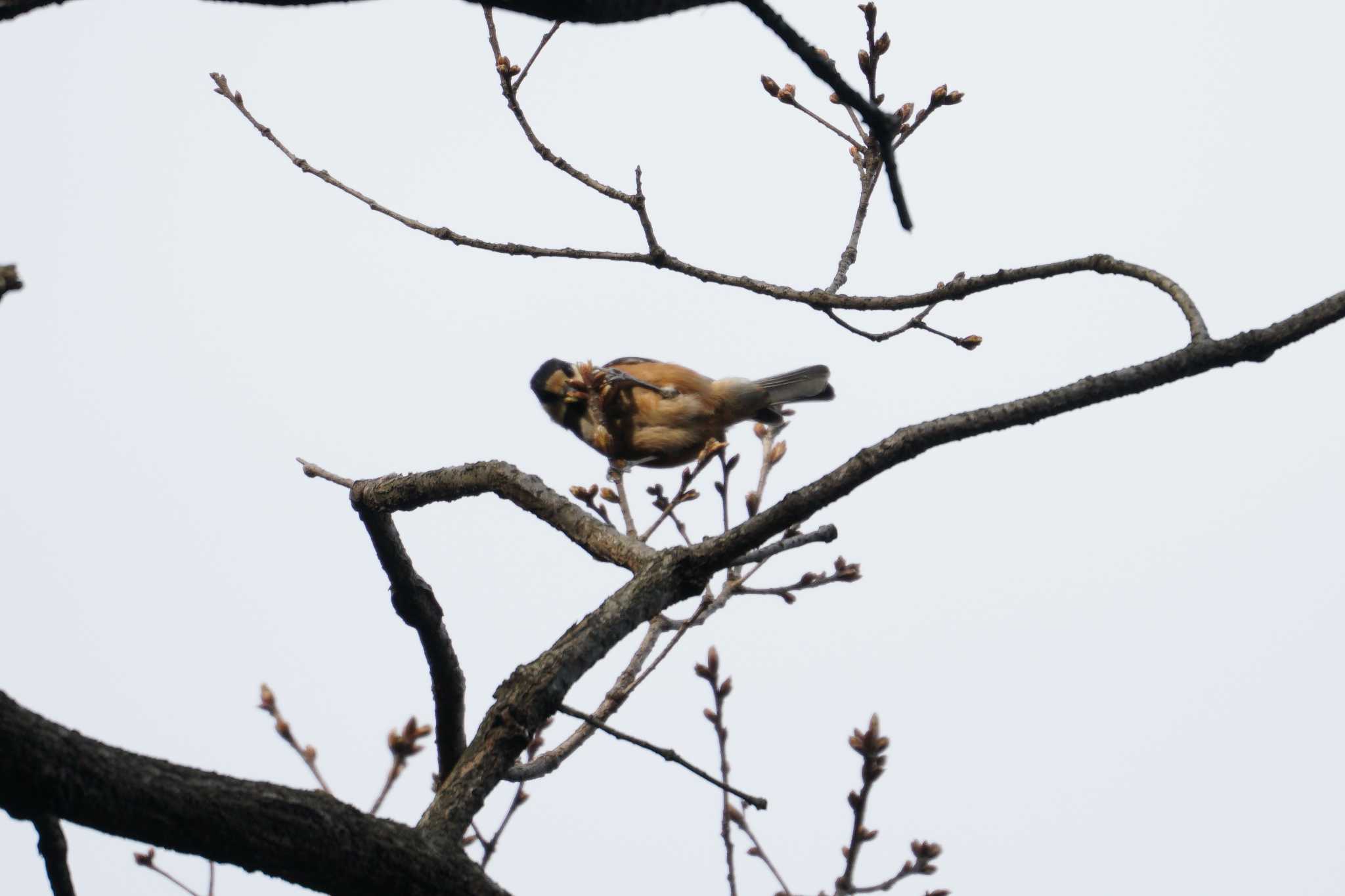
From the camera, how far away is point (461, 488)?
3322 mm

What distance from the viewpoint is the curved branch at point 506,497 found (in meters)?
2.77

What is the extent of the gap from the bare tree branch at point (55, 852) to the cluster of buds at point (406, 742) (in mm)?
1450

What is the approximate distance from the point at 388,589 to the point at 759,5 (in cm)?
231

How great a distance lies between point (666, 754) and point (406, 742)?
49.3 inches

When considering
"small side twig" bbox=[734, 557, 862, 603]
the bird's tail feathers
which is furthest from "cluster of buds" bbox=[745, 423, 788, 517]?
the bird's tail feathers

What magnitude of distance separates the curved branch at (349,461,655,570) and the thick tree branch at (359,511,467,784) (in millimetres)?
84

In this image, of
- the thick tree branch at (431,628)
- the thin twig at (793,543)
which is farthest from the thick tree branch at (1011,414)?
the thick tree branch at (431,628)

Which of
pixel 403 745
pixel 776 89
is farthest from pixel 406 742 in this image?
pixel 776 89

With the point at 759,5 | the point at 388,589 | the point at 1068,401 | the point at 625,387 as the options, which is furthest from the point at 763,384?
the point at 759,5

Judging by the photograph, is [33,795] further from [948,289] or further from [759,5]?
[948,289]

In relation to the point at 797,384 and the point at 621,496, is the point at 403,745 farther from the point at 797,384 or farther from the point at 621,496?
the point at 797,384

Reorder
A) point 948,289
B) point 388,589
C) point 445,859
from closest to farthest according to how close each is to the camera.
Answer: point 445,859, point 948,289, point 388,589

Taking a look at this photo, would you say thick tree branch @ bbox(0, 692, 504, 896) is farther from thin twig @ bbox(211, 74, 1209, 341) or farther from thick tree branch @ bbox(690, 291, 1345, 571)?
thin twig @ bbox(211, 74, 1209, 341)

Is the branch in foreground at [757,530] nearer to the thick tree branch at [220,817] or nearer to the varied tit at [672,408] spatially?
the thick tree branch at [220,817]
